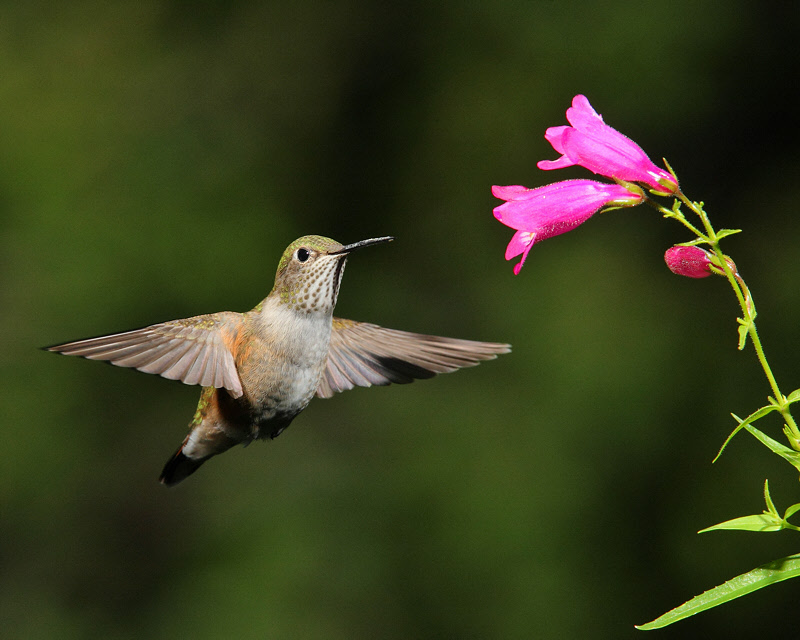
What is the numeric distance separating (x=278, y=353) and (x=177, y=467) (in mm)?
528

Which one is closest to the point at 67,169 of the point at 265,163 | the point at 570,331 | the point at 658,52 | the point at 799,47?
the point at 265,163

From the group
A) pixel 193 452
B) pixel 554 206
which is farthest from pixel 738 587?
pixel 193 452

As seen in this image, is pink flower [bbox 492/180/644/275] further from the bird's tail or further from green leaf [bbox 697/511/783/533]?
the bird's tail

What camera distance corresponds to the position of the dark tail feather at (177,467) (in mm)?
2338

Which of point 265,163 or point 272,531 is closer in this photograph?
point 272,531

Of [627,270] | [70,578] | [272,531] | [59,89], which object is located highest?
[59,89]

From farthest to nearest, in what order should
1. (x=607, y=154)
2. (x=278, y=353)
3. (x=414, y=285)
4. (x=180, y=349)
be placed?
(x=414, y=285) < (x=278, y=353) < (x=180, y=349) < (x=607, y=154)

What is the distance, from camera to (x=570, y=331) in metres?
5.21

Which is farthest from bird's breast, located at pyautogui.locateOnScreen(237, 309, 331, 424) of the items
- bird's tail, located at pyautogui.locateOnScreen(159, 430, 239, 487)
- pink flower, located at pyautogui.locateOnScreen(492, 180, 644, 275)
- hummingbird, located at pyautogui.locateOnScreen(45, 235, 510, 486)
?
pink flower, located at pyautogui.locateOnScreen(492, 180, 644, 275)

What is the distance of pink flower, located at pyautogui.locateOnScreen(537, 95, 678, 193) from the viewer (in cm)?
147

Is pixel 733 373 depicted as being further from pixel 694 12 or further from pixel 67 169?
pixel 67 169

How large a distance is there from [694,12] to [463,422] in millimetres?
2745

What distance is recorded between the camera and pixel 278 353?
6.75 ft

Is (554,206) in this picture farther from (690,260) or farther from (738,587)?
(738,587)
